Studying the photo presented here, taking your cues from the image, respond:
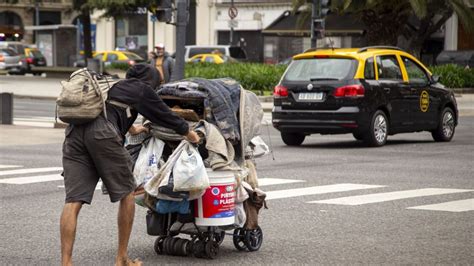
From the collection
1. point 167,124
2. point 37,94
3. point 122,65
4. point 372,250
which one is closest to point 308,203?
point 372,250

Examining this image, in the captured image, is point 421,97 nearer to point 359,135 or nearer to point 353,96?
point 359,135

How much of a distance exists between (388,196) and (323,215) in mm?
1717

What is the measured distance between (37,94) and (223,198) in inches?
1256

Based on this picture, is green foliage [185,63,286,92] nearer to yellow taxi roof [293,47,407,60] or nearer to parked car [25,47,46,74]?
yellow taxi roof [293,47,407,60]

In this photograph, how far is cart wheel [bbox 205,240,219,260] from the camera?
885 cm

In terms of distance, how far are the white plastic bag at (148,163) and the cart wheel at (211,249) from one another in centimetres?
67

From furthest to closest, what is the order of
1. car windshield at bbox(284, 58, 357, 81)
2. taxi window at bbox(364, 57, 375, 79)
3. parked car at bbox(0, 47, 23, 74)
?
parked car at bbox(0, 47, 23, 74), taxi window at bbox(364, 57, 375, 79), car windshield at bbox(284, 58, 357, 81)

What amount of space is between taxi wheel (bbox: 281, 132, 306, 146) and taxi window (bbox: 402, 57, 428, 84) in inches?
84.2

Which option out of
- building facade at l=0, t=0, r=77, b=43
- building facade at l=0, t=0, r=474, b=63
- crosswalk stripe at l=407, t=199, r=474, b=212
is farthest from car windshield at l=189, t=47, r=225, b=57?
crosswalk stripe at l=407, t=199, r=474, b=212

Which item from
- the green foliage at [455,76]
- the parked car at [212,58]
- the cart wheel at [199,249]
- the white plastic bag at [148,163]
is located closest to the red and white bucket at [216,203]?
the cart wheel at [199,249]

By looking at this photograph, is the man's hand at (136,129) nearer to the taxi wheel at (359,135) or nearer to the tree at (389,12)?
the taxi wheel at (359,135)

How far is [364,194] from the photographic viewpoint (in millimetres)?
→ 13055

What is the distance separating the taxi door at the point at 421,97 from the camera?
20.3m

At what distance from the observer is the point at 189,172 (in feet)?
28.0
